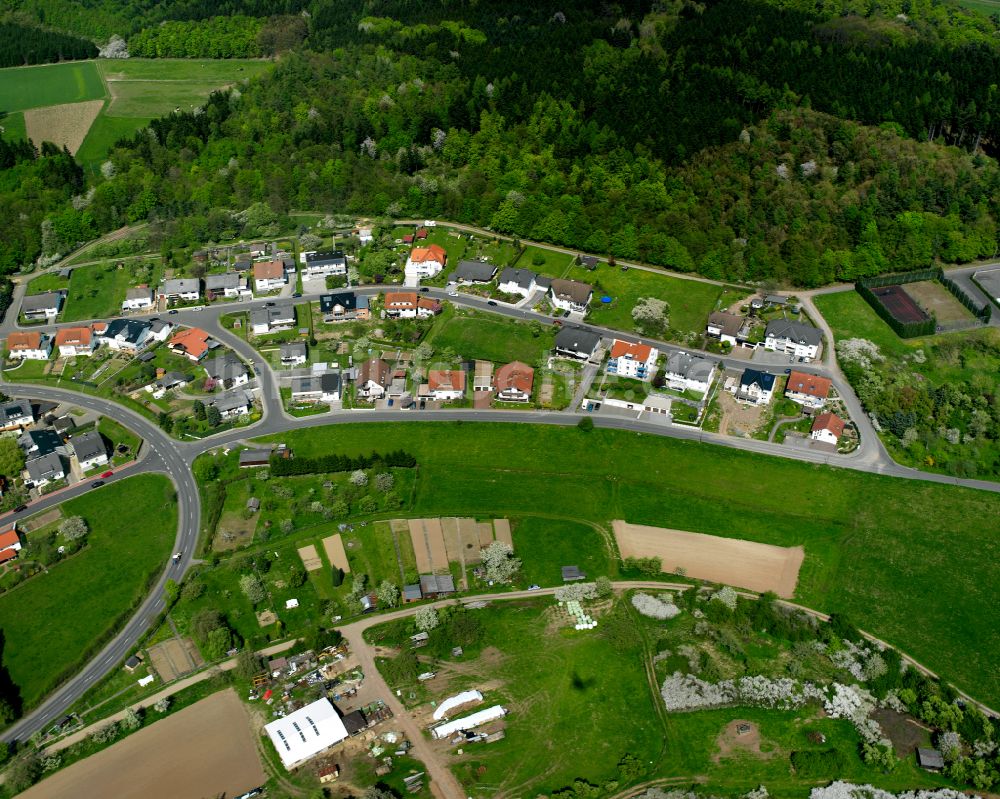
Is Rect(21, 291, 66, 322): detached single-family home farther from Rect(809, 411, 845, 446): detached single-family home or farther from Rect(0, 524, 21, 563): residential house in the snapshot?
Rect(809, 411, 845, 446): detached single-family home

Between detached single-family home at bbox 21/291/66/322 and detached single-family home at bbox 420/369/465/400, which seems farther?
detached single-family home at bbox 21/291/66/322

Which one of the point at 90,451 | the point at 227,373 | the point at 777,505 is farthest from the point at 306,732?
the point at 227,373

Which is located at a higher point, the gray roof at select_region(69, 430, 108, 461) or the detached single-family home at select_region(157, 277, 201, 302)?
the detached single-family home at select_region(157, 277, 201, 302)

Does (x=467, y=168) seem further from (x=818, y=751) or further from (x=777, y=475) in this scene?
(x=818, y=751)

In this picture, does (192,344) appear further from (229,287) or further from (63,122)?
(63,122)

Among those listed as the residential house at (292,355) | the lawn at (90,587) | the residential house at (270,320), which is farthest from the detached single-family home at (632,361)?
the lawn at (90,587)

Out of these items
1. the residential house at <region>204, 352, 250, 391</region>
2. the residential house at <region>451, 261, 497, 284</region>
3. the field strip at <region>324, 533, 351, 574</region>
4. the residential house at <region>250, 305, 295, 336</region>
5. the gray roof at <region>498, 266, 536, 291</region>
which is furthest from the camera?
the residential house at <region>451, 261, 497, 284</region>

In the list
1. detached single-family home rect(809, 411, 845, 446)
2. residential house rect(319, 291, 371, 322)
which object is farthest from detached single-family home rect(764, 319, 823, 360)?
residential house rect(319, 291, 371, 322)
